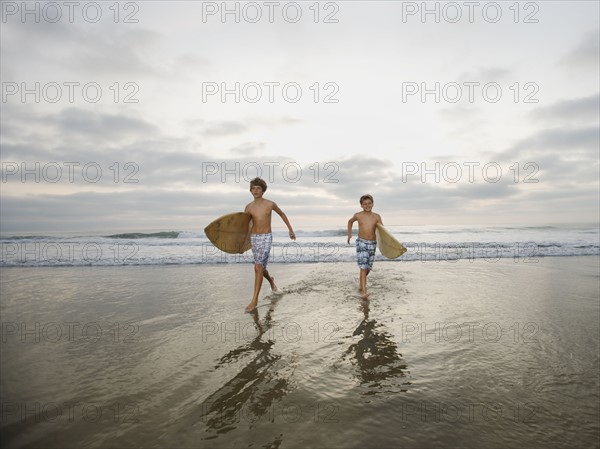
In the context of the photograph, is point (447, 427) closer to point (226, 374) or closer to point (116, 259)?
point (226, 374)

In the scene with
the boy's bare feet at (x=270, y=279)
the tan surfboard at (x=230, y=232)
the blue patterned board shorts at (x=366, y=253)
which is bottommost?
the boy's bare feet at (x=270, y=279)

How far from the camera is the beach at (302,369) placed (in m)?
2.13

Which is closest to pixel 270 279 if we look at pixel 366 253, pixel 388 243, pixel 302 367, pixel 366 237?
pixel 366 253

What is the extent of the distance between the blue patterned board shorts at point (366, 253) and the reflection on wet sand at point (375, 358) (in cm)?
241

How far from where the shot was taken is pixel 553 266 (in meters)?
10.0

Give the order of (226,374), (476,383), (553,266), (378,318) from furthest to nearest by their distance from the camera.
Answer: (553,266) → (378,318) → (226,374) → (476,383)

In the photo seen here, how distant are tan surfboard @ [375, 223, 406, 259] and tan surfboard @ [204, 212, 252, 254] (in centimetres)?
309

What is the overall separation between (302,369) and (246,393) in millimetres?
677

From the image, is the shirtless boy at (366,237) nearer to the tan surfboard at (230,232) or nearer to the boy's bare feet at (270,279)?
the boy's bare feet at (270,279)

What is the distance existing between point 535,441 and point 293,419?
1622 millimetres

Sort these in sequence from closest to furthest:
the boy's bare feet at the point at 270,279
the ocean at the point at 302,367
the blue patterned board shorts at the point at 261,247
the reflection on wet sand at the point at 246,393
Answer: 1. the ocean at the point at 302,367
2. the reflection on wet sand at the point at 246,393
3. the blue patterned board shorts at the point at 261,247
4. the boy's bare feet at the point at 270,279

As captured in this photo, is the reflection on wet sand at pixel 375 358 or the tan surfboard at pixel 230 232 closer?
the reflection on wet sand at pixel 375 358

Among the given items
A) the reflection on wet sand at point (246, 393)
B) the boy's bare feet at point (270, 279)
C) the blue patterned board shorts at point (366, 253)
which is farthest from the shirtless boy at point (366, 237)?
the reflection on wet sand at point (246, 393)

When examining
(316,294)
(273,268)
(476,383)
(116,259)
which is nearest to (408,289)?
(316,294)
